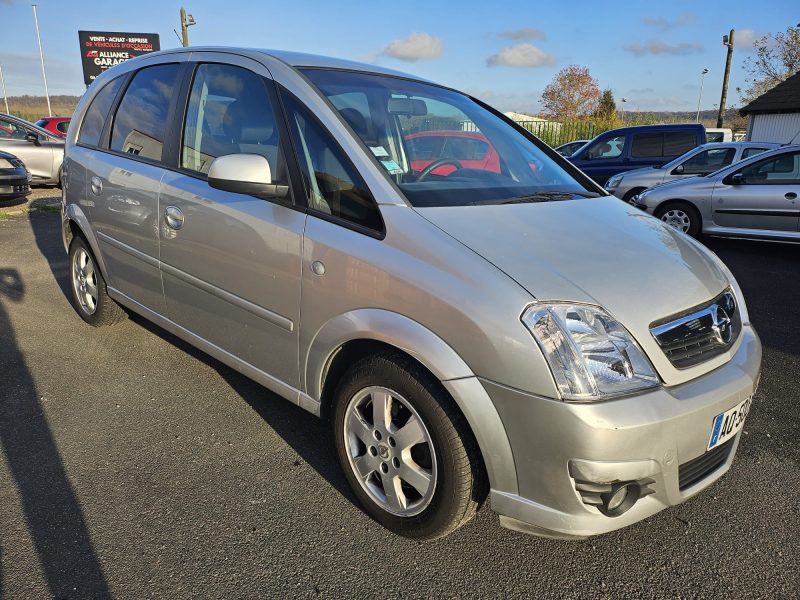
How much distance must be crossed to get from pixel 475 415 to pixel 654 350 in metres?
0.62

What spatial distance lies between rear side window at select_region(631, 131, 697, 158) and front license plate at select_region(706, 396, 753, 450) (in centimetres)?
1132

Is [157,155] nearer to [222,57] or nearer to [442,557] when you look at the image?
[222,57]

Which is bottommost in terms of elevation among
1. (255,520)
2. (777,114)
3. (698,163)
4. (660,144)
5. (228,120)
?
(255,520)

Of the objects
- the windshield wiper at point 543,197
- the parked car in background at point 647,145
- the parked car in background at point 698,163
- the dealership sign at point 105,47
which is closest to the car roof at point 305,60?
the windshield wiper at point 543,197

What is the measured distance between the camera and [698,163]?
9.79 meters

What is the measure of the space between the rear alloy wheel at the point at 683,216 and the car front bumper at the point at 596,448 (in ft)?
22.8

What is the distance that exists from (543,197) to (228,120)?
1.60 m

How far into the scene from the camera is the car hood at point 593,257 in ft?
6.31

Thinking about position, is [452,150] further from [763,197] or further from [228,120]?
[763,197]

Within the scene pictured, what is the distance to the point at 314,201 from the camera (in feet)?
7.95

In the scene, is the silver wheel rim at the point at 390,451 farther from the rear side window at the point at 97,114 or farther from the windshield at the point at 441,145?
the rear side window at the point at 97,114

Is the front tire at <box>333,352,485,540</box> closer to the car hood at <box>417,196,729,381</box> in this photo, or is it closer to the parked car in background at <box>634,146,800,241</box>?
the car hood at <box>417,196,729,381</box>

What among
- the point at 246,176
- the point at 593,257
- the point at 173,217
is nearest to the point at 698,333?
the point at 593,257

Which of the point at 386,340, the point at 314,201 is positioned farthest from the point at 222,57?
the point at 386,340
